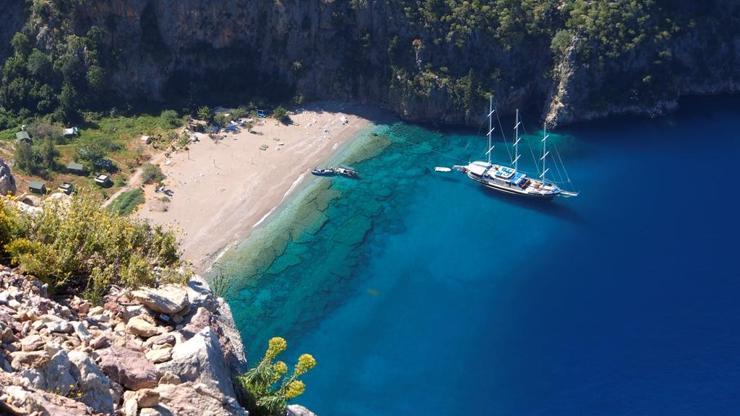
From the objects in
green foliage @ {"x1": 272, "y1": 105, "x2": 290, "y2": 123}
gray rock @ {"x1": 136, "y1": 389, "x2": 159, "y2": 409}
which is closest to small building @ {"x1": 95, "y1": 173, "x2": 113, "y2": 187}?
green foliage @ {"x1": 272, "y1": 105, "x2": 290, "y2": 123}

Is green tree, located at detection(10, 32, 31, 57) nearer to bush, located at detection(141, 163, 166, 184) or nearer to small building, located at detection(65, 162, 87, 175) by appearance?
small building, located at detection(65, 162, 87, 175)

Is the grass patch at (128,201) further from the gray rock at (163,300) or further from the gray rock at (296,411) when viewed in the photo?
the gray rock at (163,300)

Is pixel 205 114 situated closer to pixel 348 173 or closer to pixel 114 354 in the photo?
pixel 348 173

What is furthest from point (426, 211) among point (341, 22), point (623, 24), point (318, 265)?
point (623, 24)

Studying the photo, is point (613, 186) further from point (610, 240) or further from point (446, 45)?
point (446, 45)

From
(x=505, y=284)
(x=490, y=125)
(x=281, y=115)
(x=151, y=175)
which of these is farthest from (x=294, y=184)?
(x=505, y=284)

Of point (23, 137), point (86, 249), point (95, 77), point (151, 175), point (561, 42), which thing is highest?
point (86, 249)
